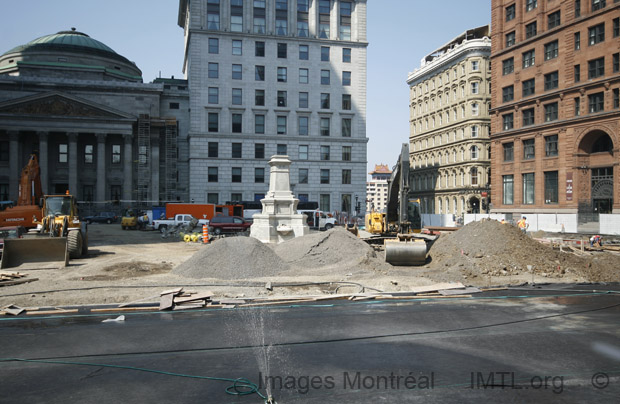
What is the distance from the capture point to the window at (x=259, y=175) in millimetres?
62378

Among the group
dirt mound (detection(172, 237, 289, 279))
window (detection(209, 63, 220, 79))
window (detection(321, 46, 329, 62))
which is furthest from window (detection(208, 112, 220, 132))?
dirt mound (detection(172, 237, 289, 279))

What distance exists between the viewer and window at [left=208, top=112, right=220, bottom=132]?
6150 centimetres

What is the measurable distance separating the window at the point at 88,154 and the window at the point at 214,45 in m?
22.0

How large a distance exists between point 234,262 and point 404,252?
6458mm

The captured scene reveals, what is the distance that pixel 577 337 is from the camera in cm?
890

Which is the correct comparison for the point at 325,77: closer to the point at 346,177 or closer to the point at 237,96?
the point at 237,96

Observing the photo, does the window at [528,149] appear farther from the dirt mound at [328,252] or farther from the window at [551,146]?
the dirt mound at [328,252]

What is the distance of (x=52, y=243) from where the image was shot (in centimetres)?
1861

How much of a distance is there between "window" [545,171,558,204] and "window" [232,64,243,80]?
39820mm

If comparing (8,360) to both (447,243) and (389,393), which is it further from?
(447,243)

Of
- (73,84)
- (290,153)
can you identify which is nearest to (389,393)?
(290,153)

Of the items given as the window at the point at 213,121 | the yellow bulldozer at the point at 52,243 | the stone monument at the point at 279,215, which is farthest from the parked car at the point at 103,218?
the stone monument at the point at 279,215

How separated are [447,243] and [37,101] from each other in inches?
2344

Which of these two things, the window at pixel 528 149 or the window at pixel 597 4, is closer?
the window at pixel 597 4
